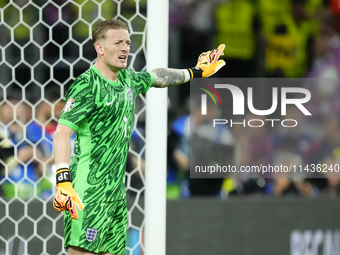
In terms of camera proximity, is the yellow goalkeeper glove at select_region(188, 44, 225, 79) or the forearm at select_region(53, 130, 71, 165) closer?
the forearm at select_region(53, 130, 71, 165)

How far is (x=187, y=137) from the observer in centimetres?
403

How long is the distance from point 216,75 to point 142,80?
195cm

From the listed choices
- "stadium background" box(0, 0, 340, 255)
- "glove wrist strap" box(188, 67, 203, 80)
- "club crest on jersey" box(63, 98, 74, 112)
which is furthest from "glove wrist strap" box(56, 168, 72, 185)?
"stadium background" box(0, 0, 340, 255)

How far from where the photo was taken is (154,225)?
2.69 m

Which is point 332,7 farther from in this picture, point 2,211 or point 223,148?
point 2,211

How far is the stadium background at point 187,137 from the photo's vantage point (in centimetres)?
345

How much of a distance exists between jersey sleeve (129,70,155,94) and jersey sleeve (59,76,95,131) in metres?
0.33

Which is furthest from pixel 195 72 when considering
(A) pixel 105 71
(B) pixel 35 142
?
(B) pixel 35 142

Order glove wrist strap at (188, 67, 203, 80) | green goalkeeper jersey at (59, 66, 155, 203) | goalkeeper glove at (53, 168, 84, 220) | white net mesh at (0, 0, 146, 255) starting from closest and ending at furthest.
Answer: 1. goalkeeper glove at (53, 168, 84, 220)
2. green goalkeeper jersey at (59, 66, 155, 203)
3. glove wrist strap at (188, 67, 203, 80)
4. white net mesh at (0, 0, 146, 255)

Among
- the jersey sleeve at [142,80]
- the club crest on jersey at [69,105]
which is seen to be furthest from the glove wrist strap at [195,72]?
the club crest on jersey at [69,105]

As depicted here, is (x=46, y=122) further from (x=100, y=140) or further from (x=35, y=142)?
(x=100, y=140)

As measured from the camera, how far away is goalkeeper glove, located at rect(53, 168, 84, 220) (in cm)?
199

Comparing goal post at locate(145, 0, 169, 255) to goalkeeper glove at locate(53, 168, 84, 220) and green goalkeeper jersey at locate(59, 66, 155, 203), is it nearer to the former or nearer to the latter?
green goalkeeper jersey at locate(59, 66, 155, 203)

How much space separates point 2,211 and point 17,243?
0.25m
